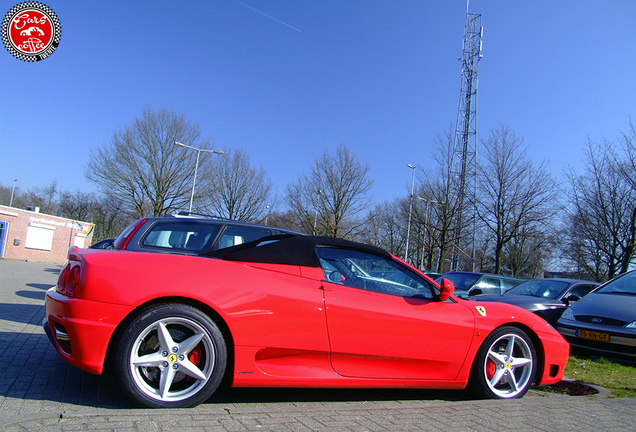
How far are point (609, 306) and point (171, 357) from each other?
6.30 meters

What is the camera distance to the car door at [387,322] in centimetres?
334

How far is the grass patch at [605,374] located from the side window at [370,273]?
2.46 m

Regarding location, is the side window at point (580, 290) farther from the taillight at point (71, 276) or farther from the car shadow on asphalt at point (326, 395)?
the taillight at point (71, 276)

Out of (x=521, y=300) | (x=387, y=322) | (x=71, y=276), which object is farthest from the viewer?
(x=521, y=300)

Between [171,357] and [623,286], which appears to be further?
[623,286]

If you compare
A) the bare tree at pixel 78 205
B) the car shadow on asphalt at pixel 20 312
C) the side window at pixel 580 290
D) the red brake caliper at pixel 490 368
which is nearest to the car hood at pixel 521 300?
the side window at pixel 580 290

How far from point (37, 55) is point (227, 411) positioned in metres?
8.07

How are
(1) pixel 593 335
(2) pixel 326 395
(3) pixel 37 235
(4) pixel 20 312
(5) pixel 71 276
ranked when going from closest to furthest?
(5) pixel 71 276, (2) pixel 326 395, (1) pixel 593 335, (4) pixel 20 312, (3) pixel 37 235

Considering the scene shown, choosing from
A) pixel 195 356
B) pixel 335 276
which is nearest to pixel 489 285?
pixel 335 276

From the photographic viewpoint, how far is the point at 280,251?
3.48 metres

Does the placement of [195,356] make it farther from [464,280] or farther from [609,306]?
[464,280]

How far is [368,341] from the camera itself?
11.1ft

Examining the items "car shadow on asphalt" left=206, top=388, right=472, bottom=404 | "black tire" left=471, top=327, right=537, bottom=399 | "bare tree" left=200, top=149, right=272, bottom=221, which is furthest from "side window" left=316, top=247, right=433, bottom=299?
"bare tree" left=200, top=149, right=272, bottom=221

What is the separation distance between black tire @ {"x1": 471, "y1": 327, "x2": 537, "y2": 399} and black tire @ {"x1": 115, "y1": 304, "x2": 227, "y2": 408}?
2259 millimetres
